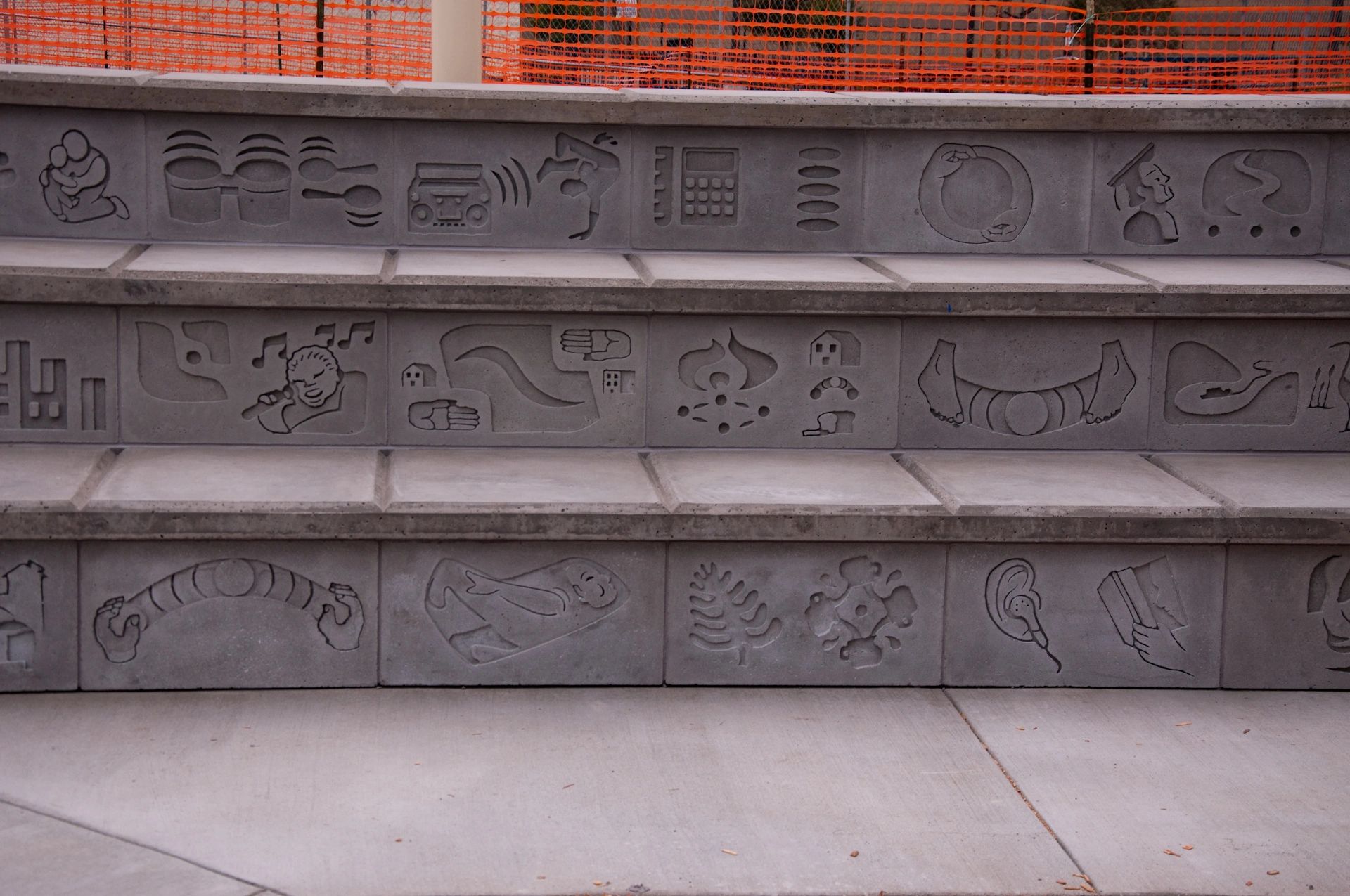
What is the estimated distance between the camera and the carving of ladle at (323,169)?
3.95 metres

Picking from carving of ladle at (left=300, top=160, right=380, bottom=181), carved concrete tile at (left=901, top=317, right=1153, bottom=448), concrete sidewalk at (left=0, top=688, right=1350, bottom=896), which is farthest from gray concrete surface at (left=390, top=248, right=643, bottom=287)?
concrete sidewalk at (left=0, top=688, right=1350, bottom=896)

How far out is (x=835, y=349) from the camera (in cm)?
368

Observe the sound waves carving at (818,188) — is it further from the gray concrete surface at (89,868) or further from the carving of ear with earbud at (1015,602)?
the gray concrete surface at (89,868)

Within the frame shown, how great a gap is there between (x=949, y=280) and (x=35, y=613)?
2.39 m

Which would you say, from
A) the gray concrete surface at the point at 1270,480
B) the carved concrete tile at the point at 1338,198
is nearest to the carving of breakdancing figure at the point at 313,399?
the gray concrete surface at the point at 1270,480

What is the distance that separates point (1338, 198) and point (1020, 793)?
238 cm

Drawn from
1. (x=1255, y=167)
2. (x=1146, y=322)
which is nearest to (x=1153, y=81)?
(x=1255, y=167)

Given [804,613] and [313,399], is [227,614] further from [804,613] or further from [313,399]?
[804,613]

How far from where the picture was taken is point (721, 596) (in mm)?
3305

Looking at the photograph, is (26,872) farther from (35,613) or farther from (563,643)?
(563,643)

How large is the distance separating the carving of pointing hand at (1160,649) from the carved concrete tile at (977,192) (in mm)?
1287

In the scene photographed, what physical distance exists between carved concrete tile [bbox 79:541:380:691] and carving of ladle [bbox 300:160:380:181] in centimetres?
127

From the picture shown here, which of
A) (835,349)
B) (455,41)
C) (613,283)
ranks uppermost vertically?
(455,41)

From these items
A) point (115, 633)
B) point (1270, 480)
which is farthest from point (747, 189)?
point (115, 633)
